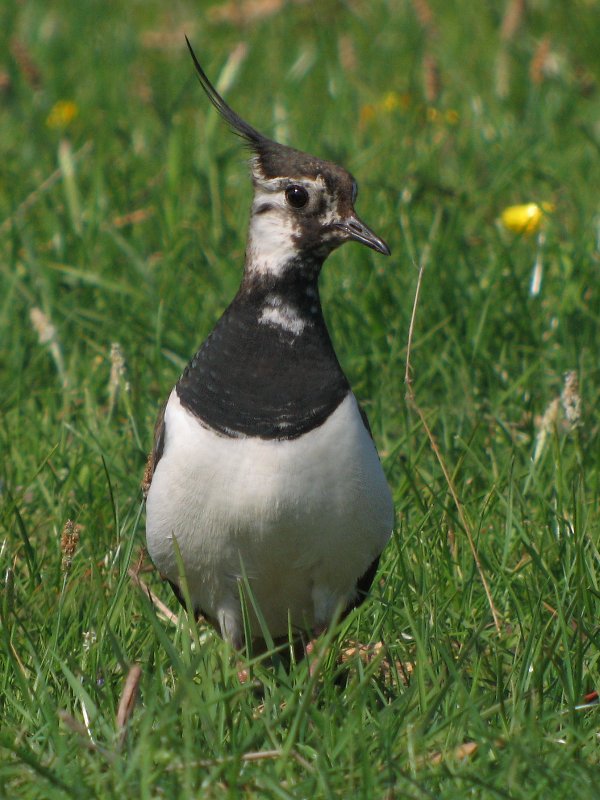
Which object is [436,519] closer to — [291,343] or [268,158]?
[291,343]

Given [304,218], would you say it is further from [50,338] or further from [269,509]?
[50,338]

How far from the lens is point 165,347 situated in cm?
483

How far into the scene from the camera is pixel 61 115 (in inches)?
263

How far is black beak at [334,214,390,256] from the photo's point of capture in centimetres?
334

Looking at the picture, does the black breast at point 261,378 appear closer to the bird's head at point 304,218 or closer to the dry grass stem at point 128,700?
the bird's head at point 304,218

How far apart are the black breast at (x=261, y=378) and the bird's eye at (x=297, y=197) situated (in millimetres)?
251

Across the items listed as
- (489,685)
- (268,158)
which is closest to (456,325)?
(268,158)

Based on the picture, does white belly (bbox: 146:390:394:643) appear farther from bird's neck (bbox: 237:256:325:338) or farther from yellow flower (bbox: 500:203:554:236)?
yellow flower (bbox: 500:203:554:236)

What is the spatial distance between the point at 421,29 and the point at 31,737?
5.67 meters

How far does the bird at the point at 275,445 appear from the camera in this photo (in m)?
3.19

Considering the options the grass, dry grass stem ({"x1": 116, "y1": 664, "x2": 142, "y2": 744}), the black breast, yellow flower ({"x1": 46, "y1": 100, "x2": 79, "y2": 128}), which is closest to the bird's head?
the black breast

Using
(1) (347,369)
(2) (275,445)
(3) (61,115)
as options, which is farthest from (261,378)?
(3) (61,115)

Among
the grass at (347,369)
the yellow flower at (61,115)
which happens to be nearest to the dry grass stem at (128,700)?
the grass at (347,369)

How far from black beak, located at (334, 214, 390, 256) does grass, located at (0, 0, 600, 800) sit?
0.71 meters
